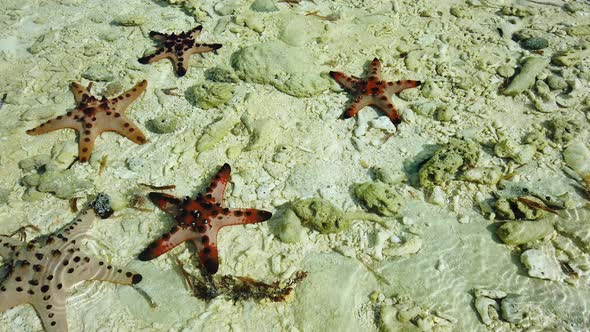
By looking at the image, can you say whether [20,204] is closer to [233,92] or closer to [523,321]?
[233,92]

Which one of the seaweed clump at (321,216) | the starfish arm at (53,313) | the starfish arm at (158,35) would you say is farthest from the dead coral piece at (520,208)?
the starfish arm at (158,35)

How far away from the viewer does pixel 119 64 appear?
675 cm

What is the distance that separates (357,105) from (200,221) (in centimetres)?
278

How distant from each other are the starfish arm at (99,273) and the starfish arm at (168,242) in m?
0.25

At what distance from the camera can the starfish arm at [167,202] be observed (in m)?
4.86

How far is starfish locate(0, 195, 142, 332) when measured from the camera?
416 centimetres

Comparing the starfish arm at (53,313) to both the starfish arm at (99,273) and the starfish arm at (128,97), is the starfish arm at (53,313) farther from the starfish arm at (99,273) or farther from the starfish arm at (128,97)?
the starfish arm at (128,97)

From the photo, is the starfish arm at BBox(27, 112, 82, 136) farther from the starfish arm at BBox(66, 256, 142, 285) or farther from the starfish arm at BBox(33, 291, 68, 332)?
the starfish arm at BBox(33, 291, 68, 332)

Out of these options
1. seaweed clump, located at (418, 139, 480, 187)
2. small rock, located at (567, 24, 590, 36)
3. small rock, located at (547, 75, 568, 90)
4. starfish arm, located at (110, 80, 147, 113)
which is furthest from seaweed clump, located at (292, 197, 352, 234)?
small rock, located at (567, 24, 590, 36)

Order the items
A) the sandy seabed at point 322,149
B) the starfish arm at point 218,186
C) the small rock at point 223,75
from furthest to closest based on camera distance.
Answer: the small rock at point 223,75 → the starfish arm at point 218,186 → the sandy seabed at point 322,149

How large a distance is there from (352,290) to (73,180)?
3.68 meters

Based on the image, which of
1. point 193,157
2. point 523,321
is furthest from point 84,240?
point 523,321

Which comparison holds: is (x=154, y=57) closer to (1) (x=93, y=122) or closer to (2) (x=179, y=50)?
(2) (x=179, y=50)

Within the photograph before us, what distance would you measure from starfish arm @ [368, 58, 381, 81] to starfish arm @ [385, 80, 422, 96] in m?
0.24
